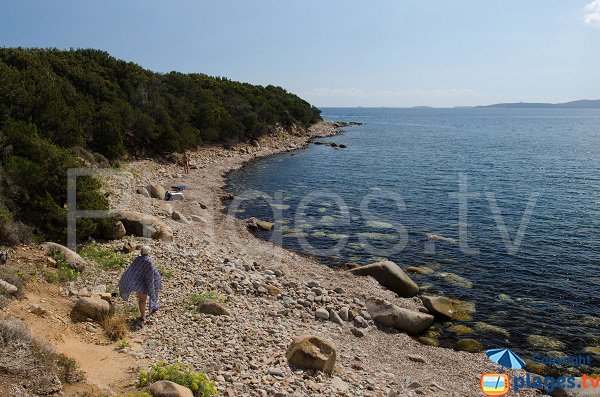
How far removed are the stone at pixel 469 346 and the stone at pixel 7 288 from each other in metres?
13.6

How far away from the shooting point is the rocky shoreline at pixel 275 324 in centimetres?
1016

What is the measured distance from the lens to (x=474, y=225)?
90.2ft

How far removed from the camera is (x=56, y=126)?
25141 mm

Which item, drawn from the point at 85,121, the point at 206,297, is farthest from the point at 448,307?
the point at 85,121

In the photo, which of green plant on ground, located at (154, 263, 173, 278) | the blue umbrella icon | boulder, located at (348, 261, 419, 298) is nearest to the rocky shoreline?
green plant on ground, located at (154, 263, 173, 278)

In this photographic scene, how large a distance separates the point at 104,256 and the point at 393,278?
38.7ft

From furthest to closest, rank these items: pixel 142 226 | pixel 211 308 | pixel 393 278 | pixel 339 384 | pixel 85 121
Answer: pixel 85 121 → pixel 393 278 → pixel 142 226 → pixel 211 308 → pixel 339 384

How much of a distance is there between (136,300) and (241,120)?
48969mm

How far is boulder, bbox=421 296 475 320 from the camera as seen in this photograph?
54.4ft

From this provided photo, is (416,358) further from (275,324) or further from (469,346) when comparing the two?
(275,324)

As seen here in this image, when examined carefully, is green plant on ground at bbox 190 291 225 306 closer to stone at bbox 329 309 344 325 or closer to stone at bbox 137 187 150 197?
stone at bbox 329 309 344 325

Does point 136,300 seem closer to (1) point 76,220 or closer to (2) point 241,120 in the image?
(1) point 76,220

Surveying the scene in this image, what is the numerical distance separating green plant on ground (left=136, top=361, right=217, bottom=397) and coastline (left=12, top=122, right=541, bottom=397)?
1.61 feet

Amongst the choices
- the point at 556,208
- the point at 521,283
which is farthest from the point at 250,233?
the point at 556,208
